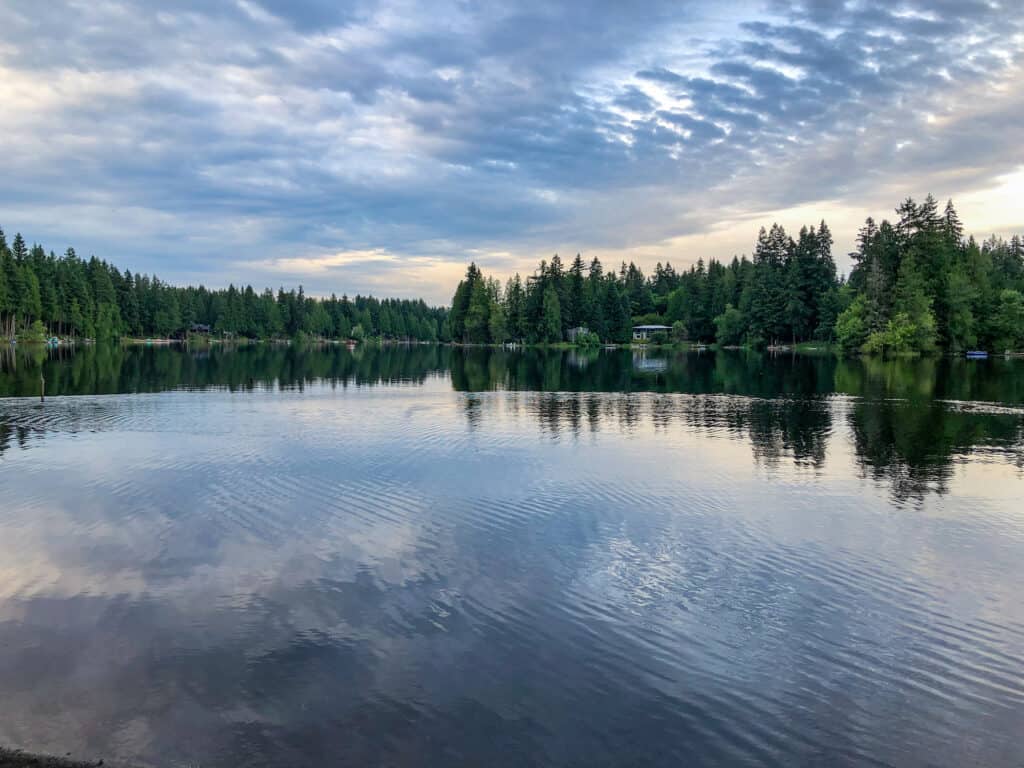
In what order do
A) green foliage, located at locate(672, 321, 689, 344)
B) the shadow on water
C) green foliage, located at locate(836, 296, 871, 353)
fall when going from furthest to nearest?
1. green foliage, located at locate(672, 321, 689, 344)
2. green foliage, located at locate(836, 296, 871, 353)
3. the shadow on water

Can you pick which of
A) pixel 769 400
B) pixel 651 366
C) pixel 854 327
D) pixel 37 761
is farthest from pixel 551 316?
pixel 37 761

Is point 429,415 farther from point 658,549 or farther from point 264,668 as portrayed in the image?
point 264,668

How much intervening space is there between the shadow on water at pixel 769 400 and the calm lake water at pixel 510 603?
3.33 ft

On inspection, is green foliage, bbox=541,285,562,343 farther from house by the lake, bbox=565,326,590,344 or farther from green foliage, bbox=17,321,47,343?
green foliage, bbox=17,321,47,343

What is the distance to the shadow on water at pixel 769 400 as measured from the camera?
2978cm

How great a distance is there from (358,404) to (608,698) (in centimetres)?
3982

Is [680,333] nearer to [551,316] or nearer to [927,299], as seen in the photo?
[551,316]

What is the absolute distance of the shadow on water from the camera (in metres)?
29.8

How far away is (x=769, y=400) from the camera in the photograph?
50000 millimetres

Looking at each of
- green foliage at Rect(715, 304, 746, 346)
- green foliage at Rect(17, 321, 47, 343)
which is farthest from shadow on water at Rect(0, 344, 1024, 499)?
green foliage at Rect(715, 304, 746, 346)

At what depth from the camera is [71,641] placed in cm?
1095

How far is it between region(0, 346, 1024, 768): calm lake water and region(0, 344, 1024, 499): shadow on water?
1.01 meters

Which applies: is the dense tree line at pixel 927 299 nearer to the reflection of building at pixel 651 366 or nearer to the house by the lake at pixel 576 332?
the reflection of building at pixel 651 366

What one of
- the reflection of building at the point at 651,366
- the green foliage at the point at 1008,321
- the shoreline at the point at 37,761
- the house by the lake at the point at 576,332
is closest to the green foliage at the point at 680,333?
the house by the lake at the point at 576,332
